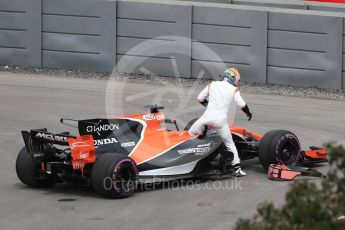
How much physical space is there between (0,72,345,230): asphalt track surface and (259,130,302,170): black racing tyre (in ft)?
1.10

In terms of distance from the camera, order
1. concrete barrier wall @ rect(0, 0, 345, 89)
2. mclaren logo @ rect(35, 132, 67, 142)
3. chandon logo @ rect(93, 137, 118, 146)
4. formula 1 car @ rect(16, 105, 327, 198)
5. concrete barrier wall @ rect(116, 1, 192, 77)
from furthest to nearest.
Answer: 1. concrete barrier wall @ rect(116, 1, 192, 77)
2. concrete barrier wall @ rect(0, 0, 345, 89)
3. chandon logo @ rect(93, 137, 118, 146)
4. mclaren logo @ rect(35, 132, 67, 142)
5. formula 1 car @ rect(16, 105, 327, 198)

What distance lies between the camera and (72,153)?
11.3 metres

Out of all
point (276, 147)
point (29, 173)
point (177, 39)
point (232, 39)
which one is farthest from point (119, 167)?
point (232, 39)


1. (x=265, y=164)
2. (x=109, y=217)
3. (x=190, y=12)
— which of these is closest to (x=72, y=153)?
(x=109, y=217)

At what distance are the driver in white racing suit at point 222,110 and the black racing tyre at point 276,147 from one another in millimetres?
423

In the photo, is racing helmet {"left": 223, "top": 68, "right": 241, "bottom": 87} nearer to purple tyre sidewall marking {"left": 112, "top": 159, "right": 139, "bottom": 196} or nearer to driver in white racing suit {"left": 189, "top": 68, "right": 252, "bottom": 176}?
driver in white racing suit {"left": 189, "top": 68, "right": 252, "bottom": 176}

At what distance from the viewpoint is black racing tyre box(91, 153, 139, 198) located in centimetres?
1112

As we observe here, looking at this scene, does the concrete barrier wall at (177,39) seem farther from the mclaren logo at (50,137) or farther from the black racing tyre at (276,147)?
the mclaren logo at (50,137)

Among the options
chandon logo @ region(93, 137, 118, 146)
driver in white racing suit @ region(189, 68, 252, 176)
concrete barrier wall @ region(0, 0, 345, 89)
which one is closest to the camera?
chandon logo @ region(93, 137, 118, 146)

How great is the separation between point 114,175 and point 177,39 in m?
9.99

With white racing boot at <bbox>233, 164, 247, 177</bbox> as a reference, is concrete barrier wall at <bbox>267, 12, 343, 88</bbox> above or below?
above

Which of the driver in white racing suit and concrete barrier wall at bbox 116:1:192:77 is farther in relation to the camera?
concrete barrier wall at bbox 116:1:192:77

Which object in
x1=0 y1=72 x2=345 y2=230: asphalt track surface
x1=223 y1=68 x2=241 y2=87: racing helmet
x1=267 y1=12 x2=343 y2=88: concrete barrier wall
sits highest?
x1=267 y1=12 x2=343 y2=88: concrete barrier wall

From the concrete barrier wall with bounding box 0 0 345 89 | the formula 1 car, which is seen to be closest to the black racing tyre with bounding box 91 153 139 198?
the formula 1 car
